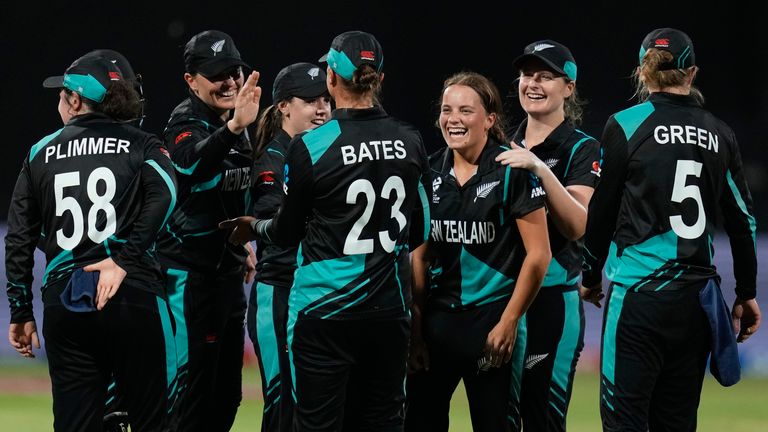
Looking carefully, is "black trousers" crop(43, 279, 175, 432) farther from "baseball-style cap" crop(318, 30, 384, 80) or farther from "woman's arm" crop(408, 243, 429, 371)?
"baseball-style cap" crop(318, 30, 384, 80)

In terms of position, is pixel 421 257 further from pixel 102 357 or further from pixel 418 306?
pixel 102 357

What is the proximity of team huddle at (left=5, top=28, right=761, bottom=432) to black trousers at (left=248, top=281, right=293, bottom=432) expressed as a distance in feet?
1.00

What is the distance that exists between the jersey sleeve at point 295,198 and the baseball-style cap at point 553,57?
1.12 meters

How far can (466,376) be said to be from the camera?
3771 millimetres

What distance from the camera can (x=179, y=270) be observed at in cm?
443

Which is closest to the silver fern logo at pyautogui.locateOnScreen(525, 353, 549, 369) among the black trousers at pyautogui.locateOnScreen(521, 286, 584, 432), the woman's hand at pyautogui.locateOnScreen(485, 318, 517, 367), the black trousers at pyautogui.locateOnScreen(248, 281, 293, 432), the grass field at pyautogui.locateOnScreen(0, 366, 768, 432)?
the black trousers at pyautogui.locateOnScreen(521, 286, 584, 432)

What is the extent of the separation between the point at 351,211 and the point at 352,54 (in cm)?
50

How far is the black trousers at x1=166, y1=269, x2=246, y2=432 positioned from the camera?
14.5 feet

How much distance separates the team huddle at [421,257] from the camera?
3.50m

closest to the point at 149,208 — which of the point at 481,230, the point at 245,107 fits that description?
the point at 245,107

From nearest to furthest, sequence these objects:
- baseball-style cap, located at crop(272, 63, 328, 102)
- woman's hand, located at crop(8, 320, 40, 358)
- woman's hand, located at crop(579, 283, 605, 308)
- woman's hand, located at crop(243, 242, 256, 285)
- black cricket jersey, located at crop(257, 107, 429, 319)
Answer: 1. black cricket jersey, located at crop(257, 107, 429, 319)
2. woman's hand, located at crop(8, 320, 40, 358)
3. woman's hand, located at crop(579, 283, 605, 308)
4. baseball-style cap, located at crop(272, 63, 328, 102)
5. woman's hand, located at crop(243, 242, 256, 285)

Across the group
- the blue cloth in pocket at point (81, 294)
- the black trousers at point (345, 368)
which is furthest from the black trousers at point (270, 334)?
the blue cloth in pocket at point (81, 294)

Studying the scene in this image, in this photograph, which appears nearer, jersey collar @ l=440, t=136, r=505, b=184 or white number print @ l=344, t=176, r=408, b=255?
white number print @ l=344, t=176, r=408, b=255

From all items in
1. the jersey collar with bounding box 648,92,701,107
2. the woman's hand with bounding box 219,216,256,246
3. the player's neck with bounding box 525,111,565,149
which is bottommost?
the woman's hand with bounding box 219,216,256,246
